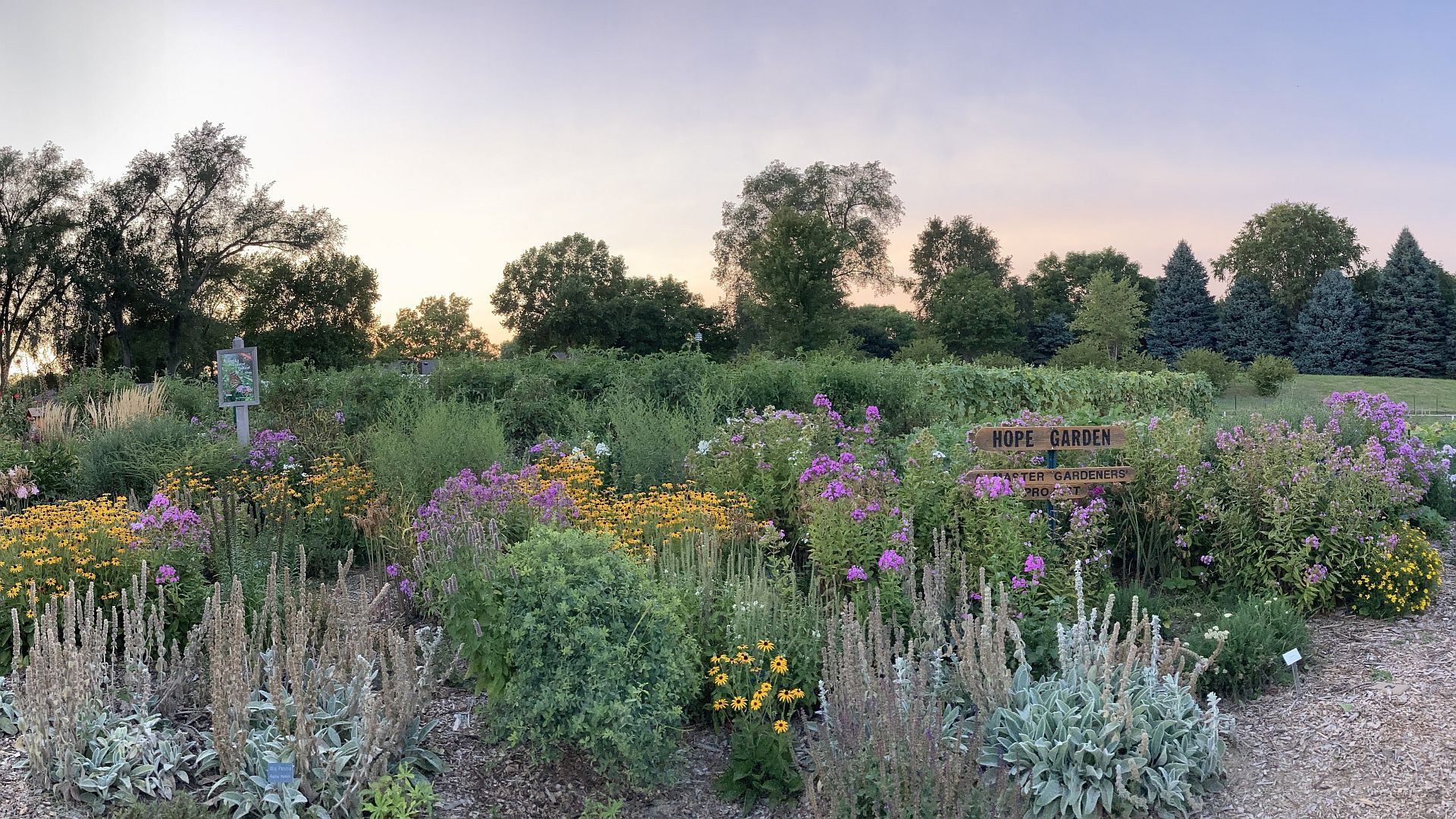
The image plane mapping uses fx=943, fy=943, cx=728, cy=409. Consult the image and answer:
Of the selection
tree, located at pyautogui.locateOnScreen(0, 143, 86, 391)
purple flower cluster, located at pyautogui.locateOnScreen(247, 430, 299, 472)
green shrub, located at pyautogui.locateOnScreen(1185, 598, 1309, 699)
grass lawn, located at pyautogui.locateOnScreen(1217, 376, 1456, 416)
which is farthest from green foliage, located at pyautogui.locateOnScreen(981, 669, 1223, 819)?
tree, located at pyautogui.locateOnScreen(0, 143, 86, 391)

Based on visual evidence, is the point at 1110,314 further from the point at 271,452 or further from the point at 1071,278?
the point at 271,452

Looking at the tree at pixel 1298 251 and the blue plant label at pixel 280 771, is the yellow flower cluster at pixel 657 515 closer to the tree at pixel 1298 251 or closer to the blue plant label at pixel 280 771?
the blue plant label at pixel 280 771

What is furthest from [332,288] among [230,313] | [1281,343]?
[1281,343]

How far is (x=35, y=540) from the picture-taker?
163 inches

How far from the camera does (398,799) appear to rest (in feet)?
10.0

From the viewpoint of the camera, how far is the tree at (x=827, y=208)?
46125 mm

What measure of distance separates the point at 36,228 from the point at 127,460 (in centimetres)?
2570

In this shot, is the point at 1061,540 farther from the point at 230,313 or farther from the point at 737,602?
the point at 230,313

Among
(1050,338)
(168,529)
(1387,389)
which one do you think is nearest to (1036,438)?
(168,529)

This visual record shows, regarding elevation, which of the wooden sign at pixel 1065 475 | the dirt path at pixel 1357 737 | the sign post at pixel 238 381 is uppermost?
the sign post at pixel 238 381

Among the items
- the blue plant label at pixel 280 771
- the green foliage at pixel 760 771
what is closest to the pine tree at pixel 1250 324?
the green foliage at pixel 760 771

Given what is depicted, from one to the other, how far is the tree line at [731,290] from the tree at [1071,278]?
0.42 ft

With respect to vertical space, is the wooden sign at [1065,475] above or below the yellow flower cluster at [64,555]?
above

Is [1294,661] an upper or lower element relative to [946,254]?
lower
